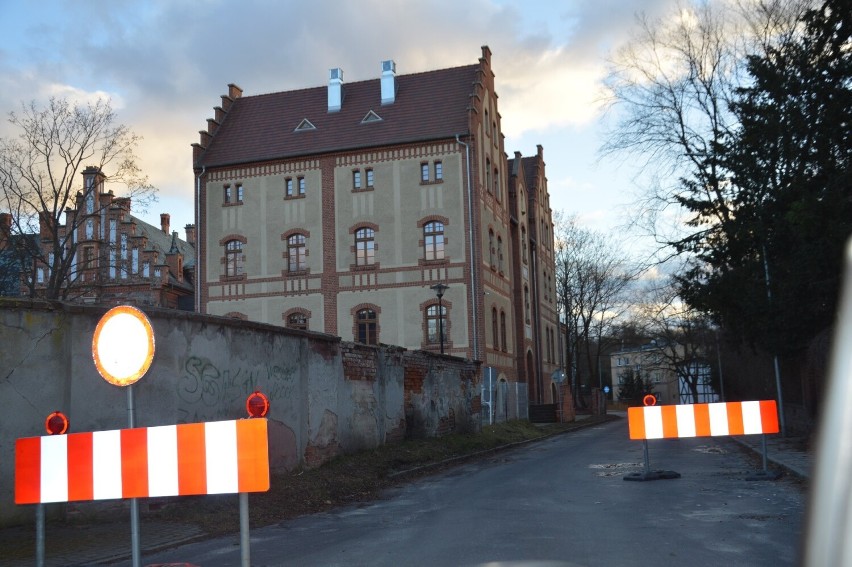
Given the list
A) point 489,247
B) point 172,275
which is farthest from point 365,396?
point 172,275

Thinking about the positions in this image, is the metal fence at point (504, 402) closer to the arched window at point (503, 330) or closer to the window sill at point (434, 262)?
the arched window at point (503, 330)

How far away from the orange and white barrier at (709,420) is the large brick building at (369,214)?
73.8 ft

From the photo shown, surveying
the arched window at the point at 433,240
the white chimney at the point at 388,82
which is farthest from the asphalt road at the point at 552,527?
the white chimney at the point at 388,82

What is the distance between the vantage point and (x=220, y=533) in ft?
30.9

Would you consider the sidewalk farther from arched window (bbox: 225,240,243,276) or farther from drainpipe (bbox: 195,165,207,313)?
drainpipe (bbox: 195,165,207,313)

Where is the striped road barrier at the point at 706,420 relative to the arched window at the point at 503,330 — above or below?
below

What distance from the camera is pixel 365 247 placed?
37906 mm

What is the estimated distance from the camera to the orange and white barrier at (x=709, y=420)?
1256cm

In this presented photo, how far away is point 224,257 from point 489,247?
1310cm

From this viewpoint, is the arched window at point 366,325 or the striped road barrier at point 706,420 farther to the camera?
the arched window at point 366,325

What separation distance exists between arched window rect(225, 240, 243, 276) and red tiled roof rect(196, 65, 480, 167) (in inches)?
159

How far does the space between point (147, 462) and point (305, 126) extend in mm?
36556

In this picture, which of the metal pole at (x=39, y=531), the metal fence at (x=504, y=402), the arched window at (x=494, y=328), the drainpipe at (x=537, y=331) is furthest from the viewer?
the drainpipe at (x=537, y=331)

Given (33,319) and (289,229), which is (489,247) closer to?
(289,229)
